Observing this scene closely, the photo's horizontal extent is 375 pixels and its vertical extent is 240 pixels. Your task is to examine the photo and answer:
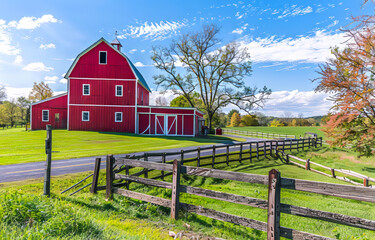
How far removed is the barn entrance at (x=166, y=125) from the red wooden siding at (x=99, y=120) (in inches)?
136

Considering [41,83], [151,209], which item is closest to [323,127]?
[151,209]

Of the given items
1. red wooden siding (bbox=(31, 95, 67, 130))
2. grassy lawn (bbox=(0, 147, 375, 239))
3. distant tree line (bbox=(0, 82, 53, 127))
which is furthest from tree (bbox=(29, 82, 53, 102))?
grassy lawn (bbox=(0, 147, 375, 239))

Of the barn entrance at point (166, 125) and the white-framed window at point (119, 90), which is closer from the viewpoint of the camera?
the white-framed window at point (119, 90)

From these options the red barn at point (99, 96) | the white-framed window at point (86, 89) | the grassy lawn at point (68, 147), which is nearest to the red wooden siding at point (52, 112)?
the red barn at point (99, 96)

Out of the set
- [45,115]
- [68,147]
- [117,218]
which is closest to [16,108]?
[45,115]

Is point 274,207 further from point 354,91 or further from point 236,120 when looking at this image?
point 236,120

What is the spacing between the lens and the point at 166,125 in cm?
3031

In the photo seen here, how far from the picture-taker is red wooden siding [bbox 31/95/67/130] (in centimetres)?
2936

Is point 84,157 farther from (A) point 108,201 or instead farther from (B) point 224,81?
(B) point 224,81

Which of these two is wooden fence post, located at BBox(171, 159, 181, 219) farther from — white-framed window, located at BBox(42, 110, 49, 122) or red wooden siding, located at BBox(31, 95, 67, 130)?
white-framed window, located at BBox(42, 110, 49, 122)

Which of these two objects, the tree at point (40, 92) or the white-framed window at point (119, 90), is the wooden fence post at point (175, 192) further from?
the tree at point (40, 92)

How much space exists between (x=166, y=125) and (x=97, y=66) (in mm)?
11445

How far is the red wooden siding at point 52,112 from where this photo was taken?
29.4 metres

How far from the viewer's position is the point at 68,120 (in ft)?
94.2
